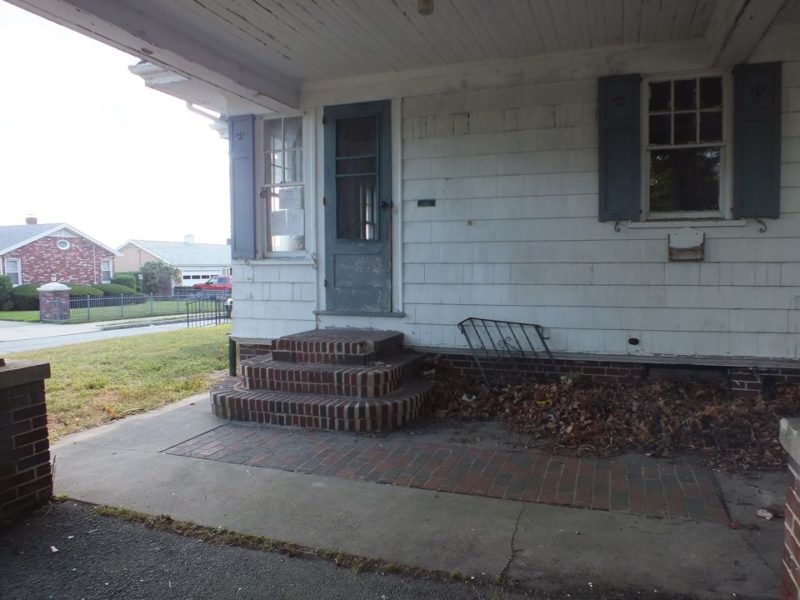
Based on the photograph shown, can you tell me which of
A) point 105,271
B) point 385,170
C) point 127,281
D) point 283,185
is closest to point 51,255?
point 105,271

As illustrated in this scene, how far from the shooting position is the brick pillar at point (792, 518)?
6.28ft

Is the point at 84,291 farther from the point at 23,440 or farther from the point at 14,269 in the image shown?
the point at 23,440

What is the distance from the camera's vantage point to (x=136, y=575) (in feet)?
8.81

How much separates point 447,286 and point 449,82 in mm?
2205

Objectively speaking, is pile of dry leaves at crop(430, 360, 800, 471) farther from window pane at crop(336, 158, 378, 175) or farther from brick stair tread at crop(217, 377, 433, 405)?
window pane at crop(336, 158, 378, 175)

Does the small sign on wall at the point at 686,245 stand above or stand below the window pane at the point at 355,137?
below

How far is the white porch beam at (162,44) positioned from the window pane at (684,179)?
4111 millimetres

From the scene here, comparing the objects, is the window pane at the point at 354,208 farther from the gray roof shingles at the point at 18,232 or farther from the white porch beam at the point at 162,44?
the gray roof shingles at the point at 18,232

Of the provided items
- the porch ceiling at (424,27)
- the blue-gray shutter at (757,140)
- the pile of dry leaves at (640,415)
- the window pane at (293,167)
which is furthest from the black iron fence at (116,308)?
the blue-gray shutter at (757,140)

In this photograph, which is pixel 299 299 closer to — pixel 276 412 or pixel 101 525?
pixel 276 412

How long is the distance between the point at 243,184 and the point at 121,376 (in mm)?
3303

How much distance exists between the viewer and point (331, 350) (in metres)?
5.50

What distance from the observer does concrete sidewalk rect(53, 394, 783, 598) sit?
2.58 metres

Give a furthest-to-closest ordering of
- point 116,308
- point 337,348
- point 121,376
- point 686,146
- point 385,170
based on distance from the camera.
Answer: point 116,308, point 121,376, point 385,170, point 337,348, point 686,146
